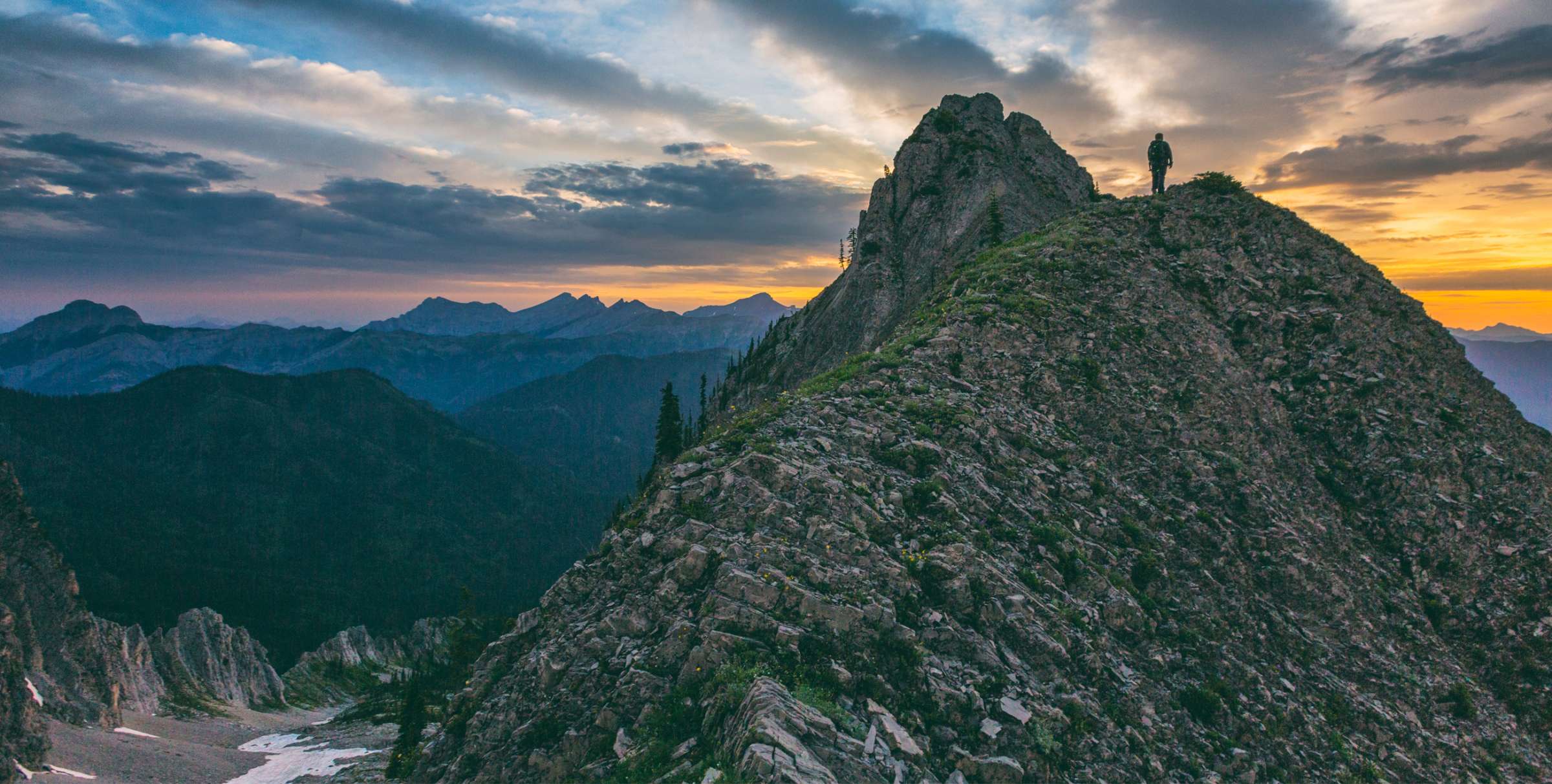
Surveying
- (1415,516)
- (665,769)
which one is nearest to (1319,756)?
(1415,516)

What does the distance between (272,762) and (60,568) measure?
188 ft

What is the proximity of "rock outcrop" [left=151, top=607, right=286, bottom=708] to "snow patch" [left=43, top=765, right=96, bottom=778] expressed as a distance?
66.0 m

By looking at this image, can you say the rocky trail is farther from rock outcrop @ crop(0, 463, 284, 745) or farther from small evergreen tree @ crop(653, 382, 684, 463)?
small evergreen tree @ crop(653, 382, 684, 463)

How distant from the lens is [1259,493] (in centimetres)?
2930

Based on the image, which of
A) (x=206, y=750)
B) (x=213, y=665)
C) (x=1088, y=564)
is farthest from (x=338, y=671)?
(x=1088, y=564)

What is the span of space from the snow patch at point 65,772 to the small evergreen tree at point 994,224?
116 metres

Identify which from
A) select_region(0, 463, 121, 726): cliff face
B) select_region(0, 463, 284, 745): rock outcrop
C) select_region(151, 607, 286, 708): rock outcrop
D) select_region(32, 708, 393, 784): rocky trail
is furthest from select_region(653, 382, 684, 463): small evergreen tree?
select_region(151, 607, 286, 708): rock outcrop

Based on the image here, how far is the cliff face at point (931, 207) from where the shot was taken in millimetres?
77938

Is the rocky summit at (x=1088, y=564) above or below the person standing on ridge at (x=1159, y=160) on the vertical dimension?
below

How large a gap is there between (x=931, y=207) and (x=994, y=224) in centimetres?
2321

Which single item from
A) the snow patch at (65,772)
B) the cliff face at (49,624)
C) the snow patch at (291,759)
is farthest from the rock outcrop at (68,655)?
the snow patch at (291,759)

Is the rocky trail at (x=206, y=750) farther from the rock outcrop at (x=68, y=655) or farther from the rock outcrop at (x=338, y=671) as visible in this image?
the rock outcrop at (x=338, y=671)

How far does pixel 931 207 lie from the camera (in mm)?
85938

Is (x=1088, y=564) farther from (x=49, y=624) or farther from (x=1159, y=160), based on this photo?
(x=49, y=624)
